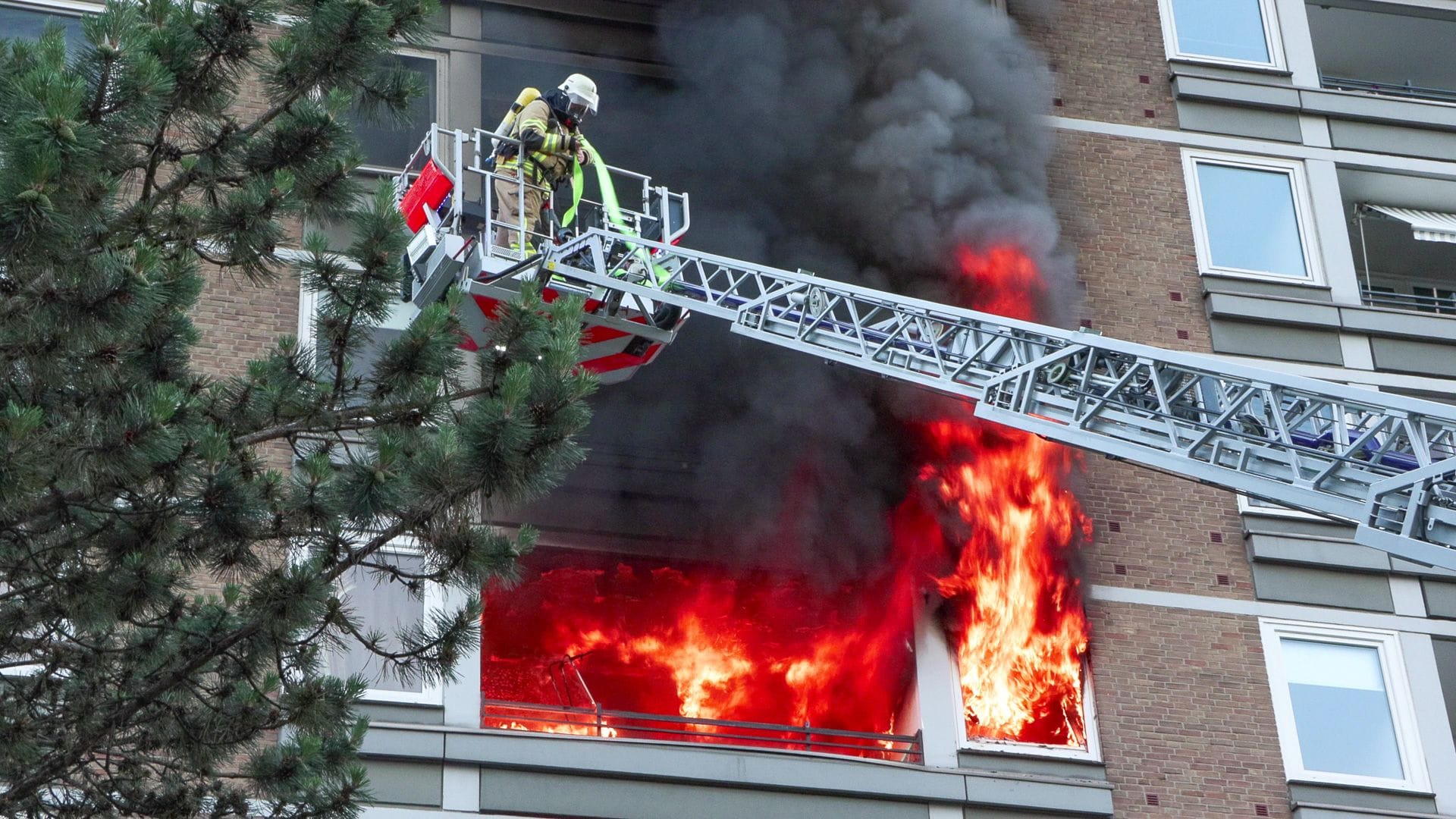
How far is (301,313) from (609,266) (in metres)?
3.37

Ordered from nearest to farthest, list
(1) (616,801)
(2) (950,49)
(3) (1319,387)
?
(3) (1319,387)
(1) (616,801)
(2) (950,49)

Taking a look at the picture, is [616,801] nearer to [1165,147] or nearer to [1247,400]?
[1247,400]

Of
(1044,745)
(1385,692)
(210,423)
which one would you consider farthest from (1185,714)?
(210,423)

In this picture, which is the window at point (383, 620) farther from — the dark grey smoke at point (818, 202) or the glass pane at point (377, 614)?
the dark grey smoke at point (818, 202)

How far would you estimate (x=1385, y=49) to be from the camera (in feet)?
69.1

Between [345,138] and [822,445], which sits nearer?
[345,138]

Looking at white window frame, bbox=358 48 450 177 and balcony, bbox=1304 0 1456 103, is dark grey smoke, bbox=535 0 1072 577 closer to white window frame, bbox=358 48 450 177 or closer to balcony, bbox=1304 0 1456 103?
white window frame, bbox=358 48 450 177

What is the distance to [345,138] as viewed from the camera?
982 centimetres

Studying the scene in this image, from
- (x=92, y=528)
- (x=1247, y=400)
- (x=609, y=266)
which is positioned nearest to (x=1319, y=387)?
(x=1247, y=400)

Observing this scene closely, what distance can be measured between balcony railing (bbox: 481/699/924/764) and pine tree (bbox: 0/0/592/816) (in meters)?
5.39

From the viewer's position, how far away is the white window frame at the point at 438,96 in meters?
16.8

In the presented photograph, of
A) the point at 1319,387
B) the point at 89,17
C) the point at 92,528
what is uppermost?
the point at 89,17

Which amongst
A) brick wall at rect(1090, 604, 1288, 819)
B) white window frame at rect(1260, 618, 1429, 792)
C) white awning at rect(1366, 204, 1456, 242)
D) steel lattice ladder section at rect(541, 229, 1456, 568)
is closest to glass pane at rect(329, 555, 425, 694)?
steel lattice ladder section at rect(541, 229, 1456, 568)

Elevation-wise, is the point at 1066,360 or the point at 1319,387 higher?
the point at 1066,360
